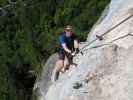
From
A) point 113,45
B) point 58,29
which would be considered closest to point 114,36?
point 113,45

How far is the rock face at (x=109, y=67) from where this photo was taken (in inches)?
513

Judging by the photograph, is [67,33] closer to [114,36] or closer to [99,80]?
[114,36]

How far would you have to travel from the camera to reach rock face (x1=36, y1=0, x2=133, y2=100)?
1304 centimetres

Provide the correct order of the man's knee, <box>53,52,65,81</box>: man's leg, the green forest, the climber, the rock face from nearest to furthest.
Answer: the rock face
the climber
<box>53,52,65,81</box>: man's leg
the man's knee
the green forest

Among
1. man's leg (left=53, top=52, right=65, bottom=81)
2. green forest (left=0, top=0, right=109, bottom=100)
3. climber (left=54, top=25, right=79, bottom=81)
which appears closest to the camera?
climber (left=54, top=25, right=79, bottom=81)

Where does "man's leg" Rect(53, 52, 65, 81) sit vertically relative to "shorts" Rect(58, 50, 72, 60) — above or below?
below

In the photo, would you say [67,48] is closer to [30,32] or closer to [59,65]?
[59,65]

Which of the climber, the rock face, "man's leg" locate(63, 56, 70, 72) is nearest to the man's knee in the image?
the climber

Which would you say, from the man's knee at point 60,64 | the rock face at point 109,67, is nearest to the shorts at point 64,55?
the man's knee at point 60,64

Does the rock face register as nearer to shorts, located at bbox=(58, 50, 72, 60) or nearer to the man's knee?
shorts, located at bbox=(58, 50, 72, 60)

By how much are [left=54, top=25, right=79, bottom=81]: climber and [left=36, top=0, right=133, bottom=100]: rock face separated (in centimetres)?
78

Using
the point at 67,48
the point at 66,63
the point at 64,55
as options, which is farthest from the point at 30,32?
the point at 67,48

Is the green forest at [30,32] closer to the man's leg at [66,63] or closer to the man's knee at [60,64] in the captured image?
the man's knee at [60,64]

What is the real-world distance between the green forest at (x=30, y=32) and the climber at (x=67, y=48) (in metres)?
12.0
